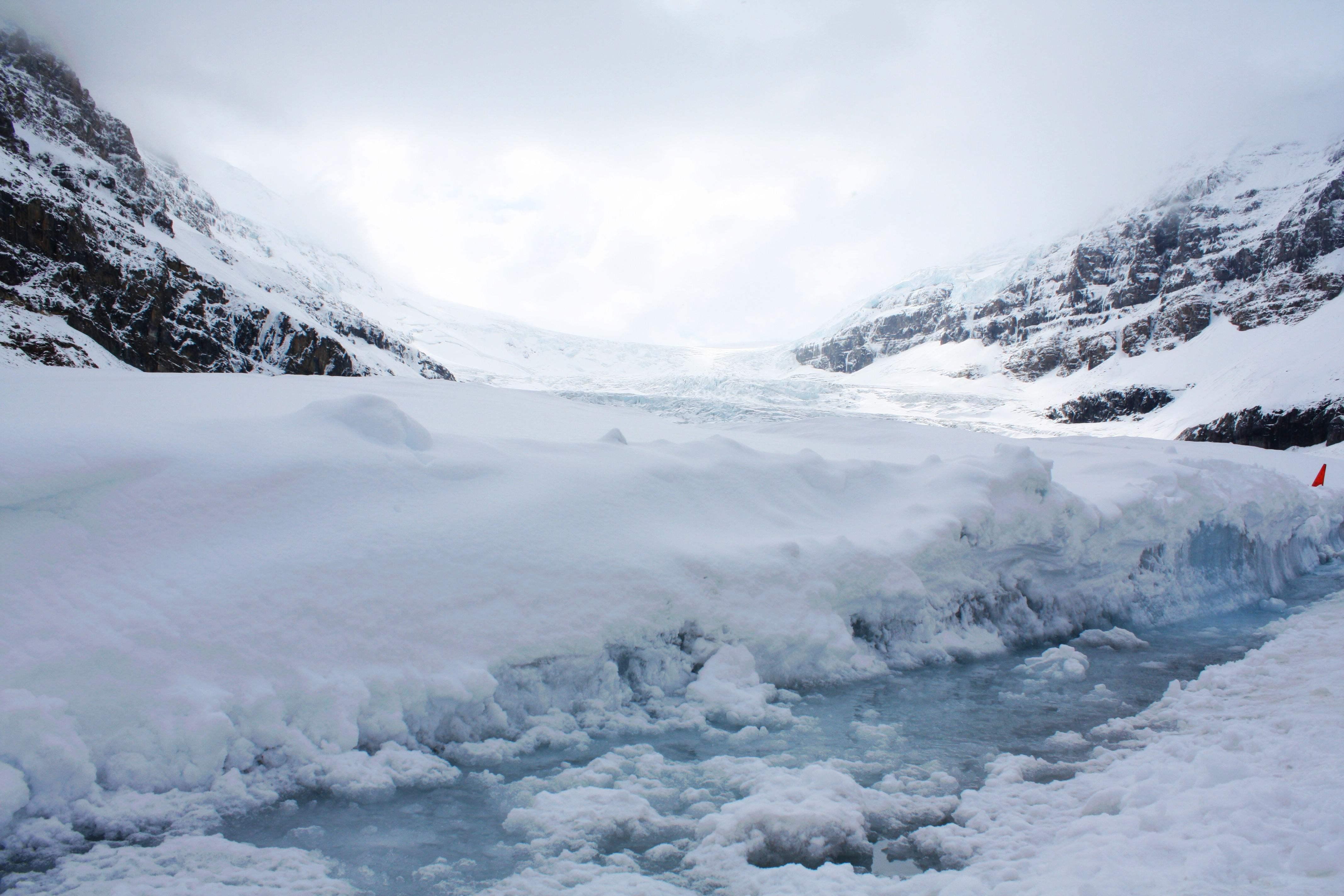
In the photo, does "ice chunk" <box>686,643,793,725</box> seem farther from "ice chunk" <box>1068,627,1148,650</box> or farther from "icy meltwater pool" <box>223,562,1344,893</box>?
"ice chunk" <box>1068,627,1148,650</box>

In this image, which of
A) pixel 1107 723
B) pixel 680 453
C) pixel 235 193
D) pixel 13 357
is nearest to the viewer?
pixel 1107 723

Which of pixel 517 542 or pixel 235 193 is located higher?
pixel 235 193

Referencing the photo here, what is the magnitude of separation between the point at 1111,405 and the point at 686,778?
296 feet

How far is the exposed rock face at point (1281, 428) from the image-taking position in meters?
45.8

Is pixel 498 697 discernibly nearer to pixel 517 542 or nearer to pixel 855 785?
pixel 517 542

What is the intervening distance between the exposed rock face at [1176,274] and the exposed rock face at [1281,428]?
1579 inches

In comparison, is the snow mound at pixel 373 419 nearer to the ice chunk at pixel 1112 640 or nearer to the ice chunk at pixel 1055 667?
the ice chunk at pixel 1055 667

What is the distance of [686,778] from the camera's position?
11.7ft

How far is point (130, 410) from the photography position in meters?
5.27

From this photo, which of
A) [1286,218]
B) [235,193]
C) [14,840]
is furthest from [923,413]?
[235,193]

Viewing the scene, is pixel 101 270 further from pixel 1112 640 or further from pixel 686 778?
pixel 1112 640

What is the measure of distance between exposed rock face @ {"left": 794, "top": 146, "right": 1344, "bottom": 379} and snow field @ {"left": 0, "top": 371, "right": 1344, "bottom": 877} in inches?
3870

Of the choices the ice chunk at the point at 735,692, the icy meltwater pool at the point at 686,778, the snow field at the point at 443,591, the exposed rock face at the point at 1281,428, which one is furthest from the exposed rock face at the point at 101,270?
the exposed rock face at the point at 1281,428

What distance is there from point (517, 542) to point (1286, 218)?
11487 centimetres
